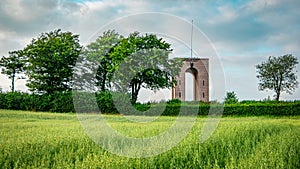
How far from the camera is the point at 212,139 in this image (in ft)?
30.8

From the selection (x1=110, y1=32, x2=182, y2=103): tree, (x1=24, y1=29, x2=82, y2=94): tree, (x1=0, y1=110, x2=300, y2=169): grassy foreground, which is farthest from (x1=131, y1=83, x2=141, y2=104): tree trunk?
Result: (x1=0, y1=110, x2=300, y2=169): grassy foreground

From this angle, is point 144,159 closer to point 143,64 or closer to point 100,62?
point 143,64

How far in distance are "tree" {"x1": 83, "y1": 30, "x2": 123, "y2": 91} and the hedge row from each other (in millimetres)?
5217

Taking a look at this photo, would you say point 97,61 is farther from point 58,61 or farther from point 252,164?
point 252,164

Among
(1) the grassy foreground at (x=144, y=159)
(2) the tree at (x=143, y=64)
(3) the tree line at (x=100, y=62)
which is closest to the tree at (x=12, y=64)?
(3) the tree line at (x=100, y=62)

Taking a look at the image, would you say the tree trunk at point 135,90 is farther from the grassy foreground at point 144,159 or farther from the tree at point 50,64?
the grassy foreground at point 144,159

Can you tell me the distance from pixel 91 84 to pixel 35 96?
716 cm

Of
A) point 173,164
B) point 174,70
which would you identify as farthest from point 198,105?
point 173,164

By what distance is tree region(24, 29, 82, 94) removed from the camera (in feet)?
113

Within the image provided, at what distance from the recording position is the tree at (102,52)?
36.3 m

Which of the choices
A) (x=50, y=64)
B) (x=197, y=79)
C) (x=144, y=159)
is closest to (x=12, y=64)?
(x=50, y=64)

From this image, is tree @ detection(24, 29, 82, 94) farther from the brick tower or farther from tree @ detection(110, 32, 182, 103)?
the brick tower

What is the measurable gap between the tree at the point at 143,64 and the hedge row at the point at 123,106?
1.71 metres

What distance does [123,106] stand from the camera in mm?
29703
